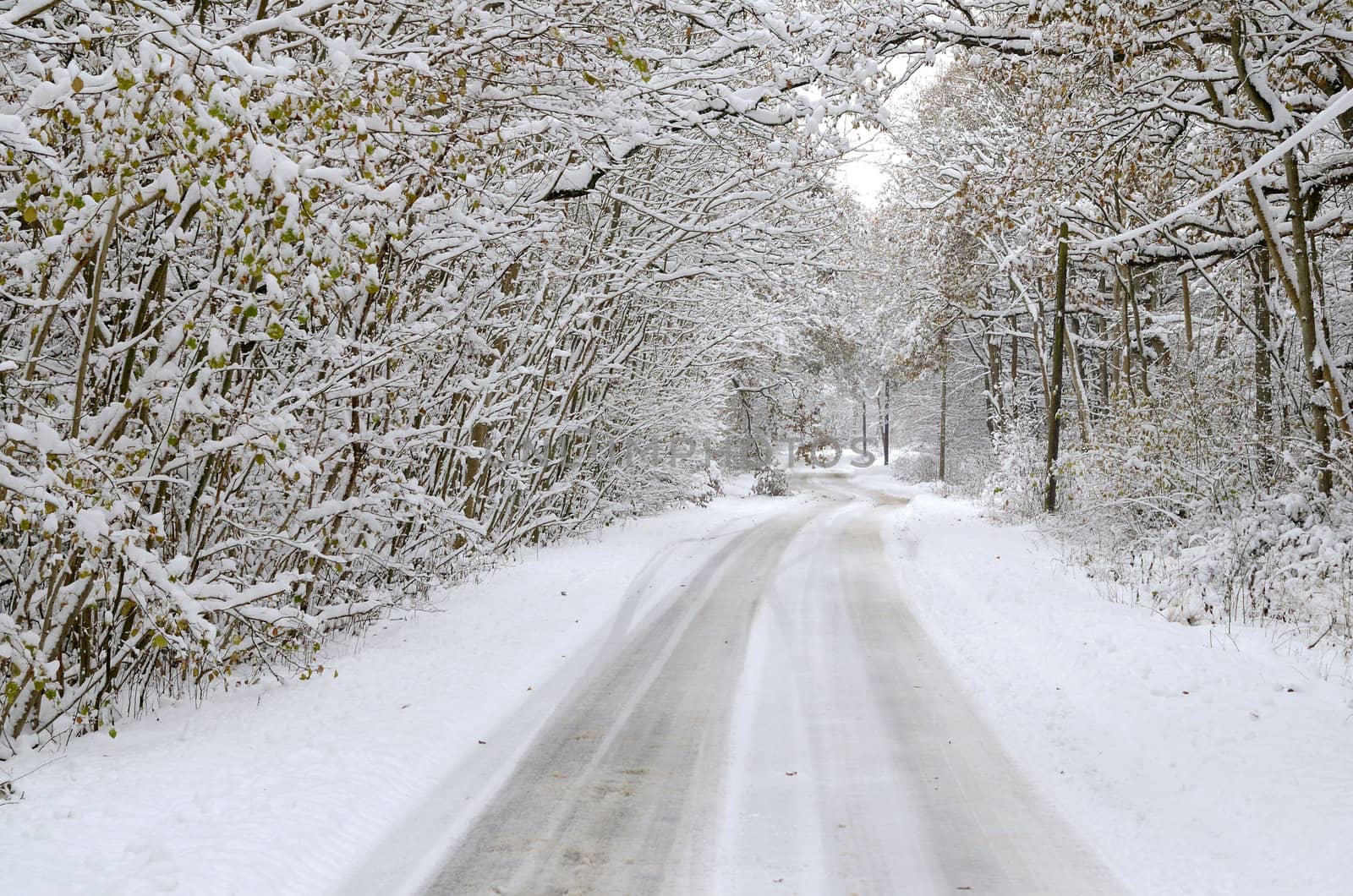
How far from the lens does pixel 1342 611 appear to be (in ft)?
28.0

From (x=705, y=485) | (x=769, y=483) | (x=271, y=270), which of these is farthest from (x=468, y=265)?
(x=769, y=483)

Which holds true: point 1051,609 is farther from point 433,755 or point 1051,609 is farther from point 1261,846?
point 433,755

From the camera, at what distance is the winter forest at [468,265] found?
4477mm

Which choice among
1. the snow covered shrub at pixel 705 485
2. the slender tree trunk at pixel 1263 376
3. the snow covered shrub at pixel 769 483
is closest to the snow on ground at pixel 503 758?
the slender tree trunk at pixel 1263 376

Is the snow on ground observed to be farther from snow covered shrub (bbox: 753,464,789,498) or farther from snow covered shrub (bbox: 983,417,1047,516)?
snow covered shrub (bbox: 753,464,789,498)

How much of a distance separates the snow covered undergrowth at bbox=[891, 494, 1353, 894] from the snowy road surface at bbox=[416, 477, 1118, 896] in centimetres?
30

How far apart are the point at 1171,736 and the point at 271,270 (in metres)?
5.77

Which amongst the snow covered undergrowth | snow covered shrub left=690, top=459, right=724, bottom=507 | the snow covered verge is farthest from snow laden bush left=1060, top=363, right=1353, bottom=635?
snow covered shrub left=690, top=459, right=724, bottom=507

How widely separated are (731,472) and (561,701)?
34500 mm

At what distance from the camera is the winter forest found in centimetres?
448

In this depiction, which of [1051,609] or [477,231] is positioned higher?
[477,231]

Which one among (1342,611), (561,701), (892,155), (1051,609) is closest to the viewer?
(561,701)

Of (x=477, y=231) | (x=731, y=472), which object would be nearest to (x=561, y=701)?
(x=477, y=231)

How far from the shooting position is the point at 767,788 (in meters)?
5.31
